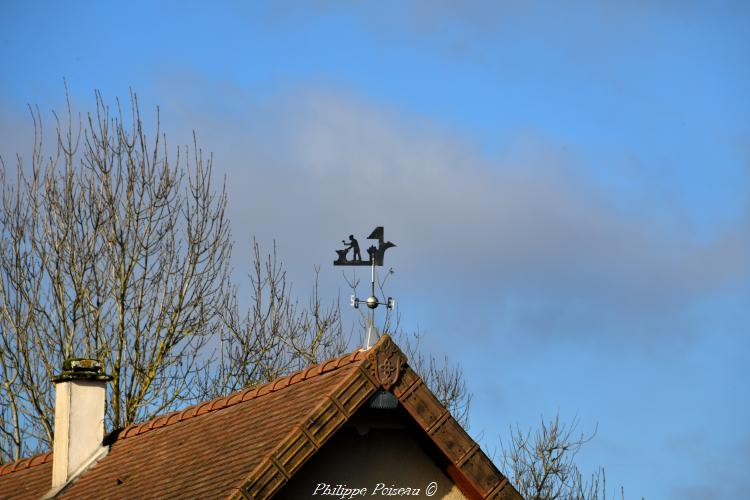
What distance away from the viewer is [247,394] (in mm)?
15742

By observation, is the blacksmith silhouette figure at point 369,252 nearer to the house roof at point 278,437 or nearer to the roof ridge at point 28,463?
the house roof at point 278,437

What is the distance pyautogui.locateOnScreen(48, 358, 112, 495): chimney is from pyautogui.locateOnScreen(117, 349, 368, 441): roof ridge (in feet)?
1.12

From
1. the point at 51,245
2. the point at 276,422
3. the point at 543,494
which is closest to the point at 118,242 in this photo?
the point at 51,245

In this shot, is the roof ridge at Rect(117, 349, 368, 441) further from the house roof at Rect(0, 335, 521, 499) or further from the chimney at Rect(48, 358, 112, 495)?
the chimney at Rect(48, 358, 112, 495)

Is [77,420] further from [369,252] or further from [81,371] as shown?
[369,252]

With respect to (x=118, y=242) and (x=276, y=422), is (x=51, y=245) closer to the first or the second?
(x=118, y=242)

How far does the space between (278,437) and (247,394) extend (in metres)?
2.16

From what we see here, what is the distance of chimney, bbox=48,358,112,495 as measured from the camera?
17.5 meters

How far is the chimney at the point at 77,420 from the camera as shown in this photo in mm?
17547

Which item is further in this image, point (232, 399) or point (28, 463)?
point (28, 463)

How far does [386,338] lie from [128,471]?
14.0 ft

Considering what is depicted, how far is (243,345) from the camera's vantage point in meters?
31.3

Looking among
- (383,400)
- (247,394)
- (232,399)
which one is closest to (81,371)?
(232,399)

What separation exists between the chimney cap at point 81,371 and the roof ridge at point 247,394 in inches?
30.4
